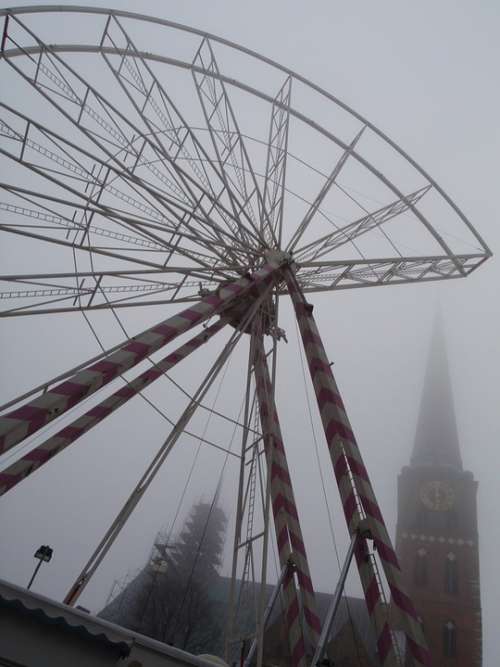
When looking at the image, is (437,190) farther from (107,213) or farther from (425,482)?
(425,482)

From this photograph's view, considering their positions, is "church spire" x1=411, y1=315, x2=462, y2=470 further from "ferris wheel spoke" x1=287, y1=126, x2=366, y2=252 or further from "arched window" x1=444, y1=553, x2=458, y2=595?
"ferris wheel spoke" x1=287, y1=126, x2=366, y2=252

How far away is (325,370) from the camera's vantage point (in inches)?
472

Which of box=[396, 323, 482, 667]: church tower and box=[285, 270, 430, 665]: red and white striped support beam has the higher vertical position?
box=[396, 323, 482, 667]: church tower

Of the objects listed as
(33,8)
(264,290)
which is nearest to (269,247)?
(264,290)

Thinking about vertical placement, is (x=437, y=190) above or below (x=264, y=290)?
above

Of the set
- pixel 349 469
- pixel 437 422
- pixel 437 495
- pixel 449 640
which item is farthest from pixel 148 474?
pixel 437 422

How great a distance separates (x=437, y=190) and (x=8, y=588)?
13.8 meters

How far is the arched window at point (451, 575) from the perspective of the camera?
46406 millimetres

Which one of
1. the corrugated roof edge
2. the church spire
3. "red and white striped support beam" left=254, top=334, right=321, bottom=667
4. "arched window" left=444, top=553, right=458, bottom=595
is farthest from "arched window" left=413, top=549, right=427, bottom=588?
the corrugated roof edge

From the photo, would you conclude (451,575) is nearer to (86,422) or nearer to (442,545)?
(442,545)

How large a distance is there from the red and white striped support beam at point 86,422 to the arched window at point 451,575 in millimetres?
44926

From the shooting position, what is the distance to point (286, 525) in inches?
458

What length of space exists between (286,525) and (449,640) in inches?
1655

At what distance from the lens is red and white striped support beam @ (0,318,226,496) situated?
319 inches
